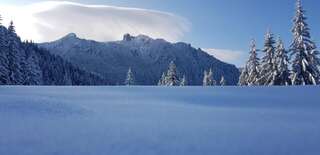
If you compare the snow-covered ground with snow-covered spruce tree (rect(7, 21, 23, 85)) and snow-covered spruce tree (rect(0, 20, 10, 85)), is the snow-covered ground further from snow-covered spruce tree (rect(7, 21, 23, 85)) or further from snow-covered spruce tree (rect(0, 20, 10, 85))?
snow-covered spruce tree (rect(7, 21, 23, 85))

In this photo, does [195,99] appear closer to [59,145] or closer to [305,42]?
[59,145]

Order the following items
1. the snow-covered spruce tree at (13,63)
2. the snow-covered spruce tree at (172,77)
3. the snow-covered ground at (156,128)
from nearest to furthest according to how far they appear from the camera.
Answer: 1. the snow-covered ground at (156,128)
2. the snow-covered spruce tree at (13,63)
3. the snow-covered spruce tree at (172,77)

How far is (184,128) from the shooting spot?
10.6 m

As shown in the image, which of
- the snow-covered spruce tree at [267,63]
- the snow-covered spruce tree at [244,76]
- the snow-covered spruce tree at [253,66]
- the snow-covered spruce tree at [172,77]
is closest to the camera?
the snow-covered spruce tree at [267,63]

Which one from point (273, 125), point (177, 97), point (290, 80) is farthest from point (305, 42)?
point (273, 125)

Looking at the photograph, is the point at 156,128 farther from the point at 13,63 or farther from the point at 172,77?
the point at 172,77

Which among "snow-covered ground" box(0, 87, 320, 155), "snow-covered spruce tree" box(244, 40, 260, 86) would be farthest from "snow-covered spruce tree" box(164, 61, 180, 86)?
"snow-covered ground" box(0, 87, 320, 155)

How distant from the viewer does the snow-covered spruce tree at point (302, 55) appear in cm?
5047

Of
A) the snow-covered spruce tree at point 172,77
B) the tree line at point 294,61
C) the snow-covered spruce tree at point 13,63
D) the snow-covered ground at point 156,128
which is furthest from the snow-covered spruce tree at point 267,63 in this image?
the snow-covered ground at point 156,128

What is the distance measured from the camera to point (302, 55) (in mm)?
50938

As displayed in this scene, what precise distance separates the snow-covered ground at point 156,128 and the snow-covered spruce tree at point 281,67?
38.5 meters

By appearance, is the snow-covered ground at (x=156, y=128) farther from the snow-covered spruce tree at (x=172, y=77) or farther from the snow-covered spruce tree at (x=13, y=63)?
the snow-covered spruce tree at (x=172, y=77)

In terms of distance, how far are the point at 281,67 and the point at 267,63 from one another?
156 inches

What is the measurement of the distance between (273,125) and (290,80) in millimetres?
43826
